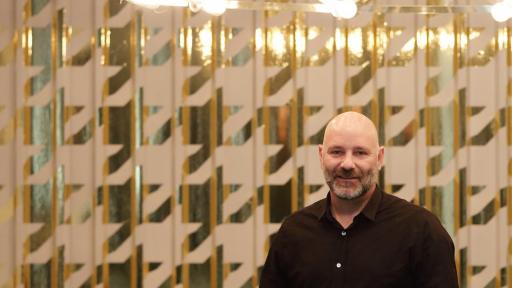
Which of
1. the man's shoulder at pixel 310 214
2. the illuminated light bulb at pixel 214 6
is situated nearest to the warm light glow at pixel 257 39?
the illuminated light bulb at pixel 214 6

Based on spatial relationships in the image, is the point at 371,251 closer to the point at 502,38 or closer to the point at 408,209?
the point at 408,209

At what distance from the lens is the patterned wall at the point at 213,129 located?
3.13 m

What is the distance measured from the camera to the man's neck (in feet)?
6.81

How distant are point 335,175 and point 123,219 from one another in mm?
1413

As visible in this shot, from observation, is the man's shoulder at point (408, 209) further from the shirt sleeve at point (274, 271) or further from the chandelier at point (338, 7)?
the chandelier at point (338, 7)

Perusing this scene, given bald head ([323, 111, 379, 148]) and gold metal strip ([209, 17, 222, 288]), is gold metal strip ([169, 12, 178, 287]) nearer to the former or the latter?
gold metal strip ([209, 17, 222, 288])

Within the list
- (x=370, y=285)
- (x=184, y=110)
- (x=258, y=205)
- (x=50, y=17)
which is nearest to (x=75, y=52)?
(x=50, y=17)

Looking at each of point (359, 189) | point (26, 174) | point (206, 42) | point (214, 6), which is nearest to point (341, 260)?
point (359, 189)

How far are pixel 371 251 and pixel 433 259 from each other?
172 millimetres

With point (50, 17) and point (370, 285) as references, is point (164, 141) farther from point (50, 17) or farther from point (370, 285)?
point (370, 285)

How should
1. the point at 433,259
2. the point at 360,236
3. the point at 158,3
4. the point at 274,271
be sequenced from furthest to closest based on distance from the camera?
the point at 158,3 → the point at 274,271 → the point at 360,236 → the point at 433,259

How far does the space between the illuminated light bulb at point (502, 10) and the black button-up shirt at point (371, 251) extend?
50.7 inches

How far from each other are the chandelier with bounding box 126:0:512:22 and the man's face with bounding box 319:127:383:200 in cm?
111

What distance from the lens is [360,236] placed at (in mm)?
2029
